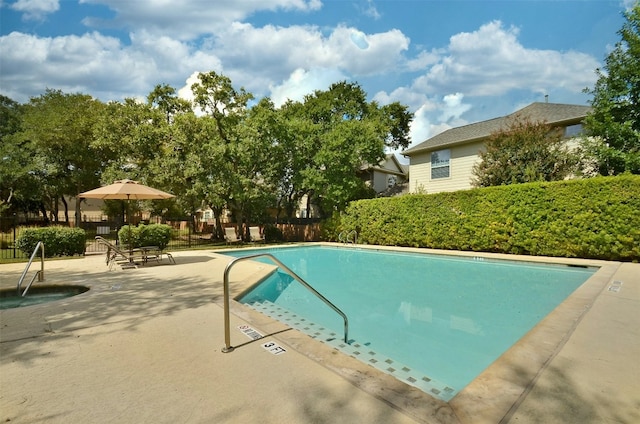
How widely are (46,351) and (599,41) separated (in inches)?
850

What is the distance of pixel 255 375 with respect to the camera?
10.0 ft

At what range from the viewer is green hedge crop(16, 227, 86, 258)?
37.8ft

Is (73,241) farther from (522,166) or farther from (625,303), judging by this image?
(522,166)

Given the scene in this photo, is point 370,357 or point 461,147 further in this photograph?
point 461,147

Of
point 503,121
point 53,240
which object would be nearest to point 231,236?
point 53,240

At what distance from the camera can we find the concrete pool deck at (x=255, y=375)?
2.45 meters

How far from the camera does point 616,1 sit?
47.4ft

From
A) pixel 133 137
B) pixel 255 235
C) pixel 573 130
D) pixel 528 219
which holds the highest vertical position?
pixel 133 137

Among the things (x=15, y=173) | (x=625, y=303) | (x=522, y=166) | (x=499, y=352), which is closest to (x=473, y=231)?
(x=522, y=166)

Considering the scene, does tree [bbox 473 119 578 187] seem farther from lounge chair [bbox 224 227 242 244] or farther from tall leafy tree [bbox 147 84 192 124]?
tall leafy tree [bbox 147 84 192 124]

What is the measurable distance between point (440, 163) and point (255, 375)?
60.6 feet

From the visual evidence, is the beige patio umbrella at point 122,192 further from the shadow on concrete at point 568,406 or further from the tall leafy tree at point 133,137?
the shadow on concrete at point 568,406

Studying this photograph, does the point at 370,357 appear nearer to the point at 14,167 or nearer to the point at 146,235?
the point at 146,235

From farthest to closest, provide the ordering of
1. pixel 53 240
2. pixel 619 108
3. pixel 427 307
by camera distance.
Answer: pixel 619 108 → pixel 53 240 → pixel 427 307
